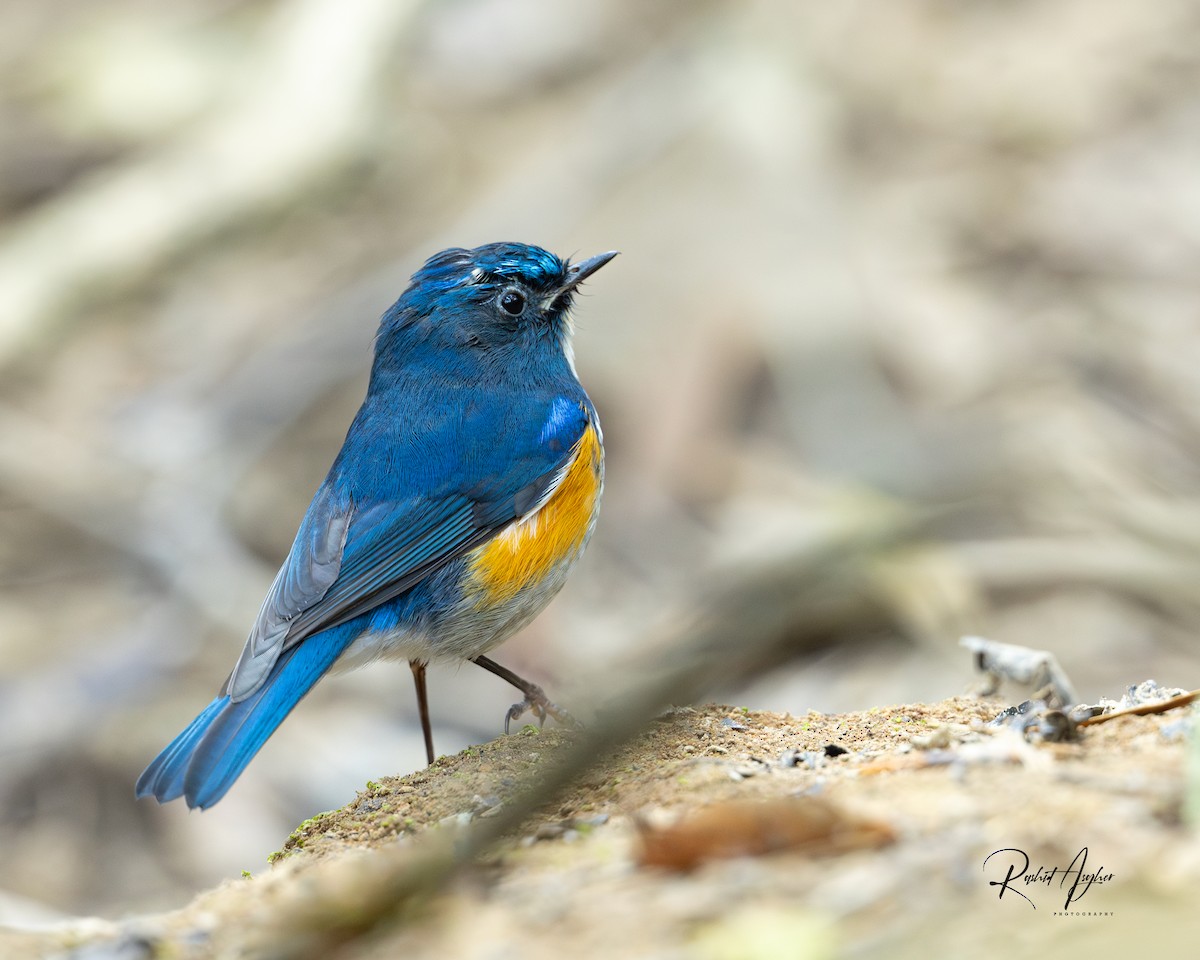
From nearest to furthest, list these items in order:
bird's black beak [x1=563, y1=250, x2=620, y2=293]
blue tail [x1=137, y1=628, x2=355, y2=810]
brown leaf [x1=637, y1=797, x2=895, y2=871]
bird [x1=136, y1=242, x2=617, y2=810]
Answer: brown leaf [x1=637, y1=797, x2=895, y2=871] → blue tail [x1=137, y1=628, x2=355, y2=810] → bird [x1=136, y1=242, x2=617, y2=810] → bird's black beak [x1=563, y1=250, x2=620, y2=293]

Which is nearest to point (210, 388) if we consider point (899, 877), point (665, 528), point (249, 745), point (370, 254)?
point (370, 254)

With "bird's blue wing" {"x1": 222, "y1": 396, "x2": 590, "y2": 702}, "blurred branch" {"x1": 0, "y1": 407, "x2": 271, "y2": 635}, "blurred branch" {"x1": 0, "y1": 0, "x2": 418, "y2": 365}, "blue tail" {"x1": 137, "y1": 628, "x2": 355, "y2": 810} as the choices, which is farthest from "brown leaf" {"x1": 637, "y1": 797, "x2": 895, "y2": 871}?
"blurred branch" {"x1": 0, "y1": 0, "x2": 418, "y2": 365}

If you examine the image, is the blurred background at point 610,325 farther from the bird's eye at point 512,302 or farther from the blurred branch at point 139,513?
the bird's eye at point 512,302

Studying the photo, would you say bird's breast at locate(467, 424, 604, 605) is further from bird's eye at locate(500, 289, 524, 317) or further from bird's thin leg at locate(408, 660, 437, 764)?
bird's eye at locate(500, 289, 524, 317)

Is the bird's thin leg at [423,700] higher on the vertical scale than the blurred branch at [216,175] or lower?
lower

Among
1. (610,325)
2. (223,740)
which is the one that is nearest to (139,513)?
(610,325)

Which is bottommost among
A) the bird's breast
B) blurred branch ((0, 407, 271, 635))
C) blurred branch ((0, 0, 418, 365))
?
the bird's breast

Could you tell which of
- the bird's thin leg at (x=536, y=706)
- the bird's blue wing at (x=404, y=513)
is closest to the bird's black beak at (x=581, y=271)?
the bird's blue wing at (x=404, y=513)
